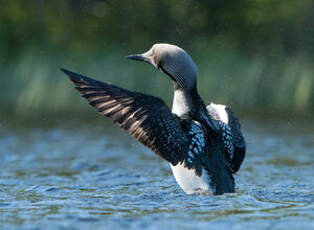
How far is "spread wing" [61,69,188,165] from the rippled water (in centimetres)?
53

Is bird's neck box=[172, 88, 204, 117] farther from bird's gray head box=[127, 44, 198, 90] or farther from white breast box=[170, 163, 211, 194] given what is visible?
white breast box=[170, 163, 211, 194]

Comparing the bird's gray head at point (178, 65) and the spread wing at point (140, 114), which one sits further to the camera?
the bird's gray head at point (178, 65)

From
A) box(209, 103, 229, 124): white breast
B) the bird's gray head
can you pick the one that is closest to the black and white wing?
box(209, 103, 229, 124): white breast

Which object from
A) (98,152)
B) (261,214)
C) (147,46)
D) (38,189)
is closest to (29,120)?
(98,152)

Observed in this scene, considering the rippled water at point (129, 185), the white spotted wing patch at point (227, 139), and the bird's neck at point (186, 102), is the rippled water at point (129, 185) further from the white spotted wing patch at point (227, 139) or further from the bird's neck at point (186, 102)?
the bird's neck at point (186, 102)

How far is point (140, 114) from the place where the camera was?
533 centimetres

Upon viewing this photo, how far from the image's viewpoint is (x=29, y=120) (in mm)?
12453

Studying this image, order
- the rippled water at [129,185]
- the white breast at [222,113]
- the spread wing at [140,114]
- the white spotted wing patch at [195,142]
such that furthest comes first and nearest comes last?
1. the white breast at [222,113]
2. the white spotted wing patch at [195,142]
3. the spread wing at [140,114]
4. the rippled water at [129,185]

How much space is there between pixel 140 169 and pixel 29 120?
5002 millimetres

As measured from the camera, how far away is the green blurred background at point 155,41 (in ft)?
44.7

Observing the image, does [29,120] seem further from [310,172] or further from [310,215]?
[310,215]

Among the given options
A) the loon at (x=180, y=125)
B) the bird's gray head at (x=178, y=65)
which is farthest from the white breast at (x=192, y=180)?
the bird's gray head at (x=178, y=65)

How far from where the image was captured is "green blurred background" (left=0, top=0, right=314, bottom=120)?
1362 cm

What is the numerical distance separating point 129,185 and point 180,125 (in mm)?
1526
